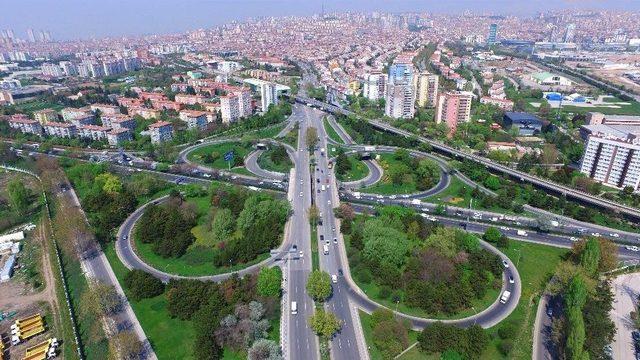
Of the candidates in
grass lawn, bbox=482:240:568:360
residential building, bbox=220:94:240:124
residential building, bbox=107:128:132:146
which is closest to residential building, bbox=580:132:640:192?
grass lawn, bbox=482:240:568:360

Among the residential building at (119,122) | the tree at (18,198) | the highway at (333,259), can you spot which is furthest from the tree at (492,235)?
the residential building at (119,122)

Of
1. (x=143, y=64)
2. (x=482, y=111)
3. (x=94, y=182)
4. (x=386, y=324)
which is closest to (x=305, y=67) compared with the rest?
(x=143, y=64)

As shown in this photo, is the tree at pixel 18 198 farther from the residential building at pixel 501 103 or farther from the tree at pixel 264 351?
the residential building at pixel 501 103

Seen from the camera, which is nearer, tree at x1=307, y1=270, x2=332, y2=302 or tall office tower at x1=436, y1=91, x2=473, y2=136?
tree at x1=307, y1=270, x2=332, y2=302

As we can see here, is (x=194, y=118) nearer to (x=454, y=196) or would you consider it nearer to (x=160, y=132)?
(x=160, y=132)

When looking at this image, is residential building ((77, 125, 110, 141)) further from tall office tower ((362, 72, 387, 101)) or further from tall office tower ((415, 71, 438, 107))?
tall office tower ((415, 71, 438, 107))

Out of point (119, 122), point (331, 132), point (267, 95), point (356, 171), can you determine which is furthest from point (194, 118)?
point (356, 171)

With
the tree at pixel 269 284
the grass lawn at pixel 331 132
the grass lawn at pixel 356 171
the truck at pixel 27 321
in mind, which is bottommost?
the truck at pixel 27 321
